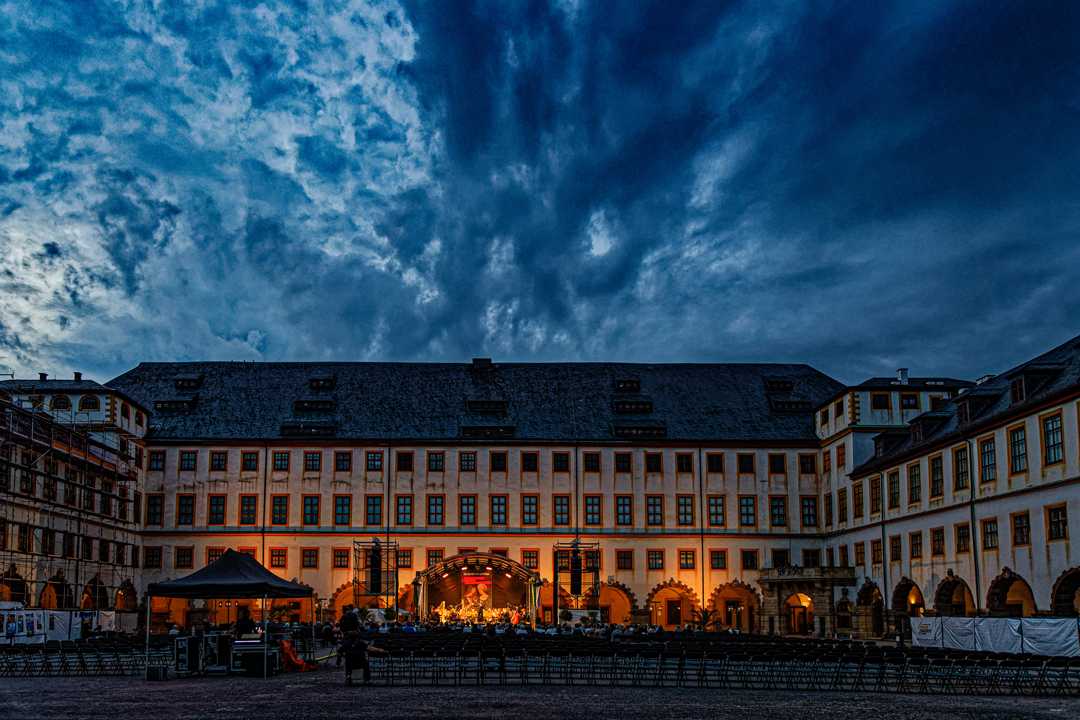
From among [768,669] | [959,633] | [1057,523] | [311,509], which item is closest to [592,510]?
[311,509]

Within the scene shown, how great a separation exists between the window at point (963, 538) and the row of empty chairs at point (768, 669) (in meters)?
18.9

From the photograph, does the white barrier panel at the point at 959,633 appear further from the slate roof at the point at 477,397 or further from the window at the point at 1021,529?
the slate roof at the point at 477,397

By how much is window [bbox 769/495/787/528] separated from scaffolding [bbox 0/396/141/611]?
3480 centimetres

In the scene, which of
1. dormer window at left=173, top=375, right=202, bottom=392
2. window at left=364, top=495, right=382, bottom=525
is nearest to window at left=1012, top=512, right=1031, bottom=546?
window at left=364, top=495, right=382, bottom=525

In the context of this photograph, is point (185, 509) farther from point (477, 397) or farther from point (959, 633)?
point (959, 633)

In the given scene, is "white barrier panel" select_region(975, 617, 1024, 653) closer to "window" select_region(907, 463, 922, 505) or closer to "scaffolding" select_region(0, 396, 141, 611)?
"window" select_region(907, 463, 922, 505)

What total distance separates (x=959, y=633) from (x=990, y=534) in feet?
31.3

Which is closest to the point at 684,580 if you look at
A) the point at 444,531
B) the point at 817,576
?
the point at 817,576

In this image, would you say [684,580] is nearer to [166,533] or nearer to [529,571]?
[529,571]

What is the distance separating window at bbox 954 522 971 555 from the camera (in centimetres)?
4828

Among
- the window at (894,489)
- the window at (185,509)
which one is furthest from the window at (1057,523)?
the window at (185,509)

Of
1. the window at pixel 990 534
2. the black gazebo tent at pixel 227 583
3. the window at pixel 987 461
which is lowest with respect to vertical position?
the black gazebo tent at pixel 227 583

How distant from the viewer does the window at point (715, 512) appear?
220 ft

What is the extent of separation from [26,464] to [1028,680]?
40.8 m
